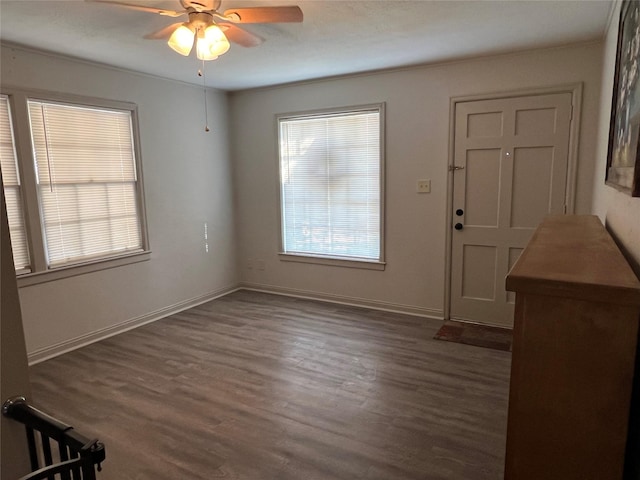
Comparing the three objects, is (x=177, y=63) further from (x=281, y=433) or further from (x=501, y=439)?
(x=501, y=439)

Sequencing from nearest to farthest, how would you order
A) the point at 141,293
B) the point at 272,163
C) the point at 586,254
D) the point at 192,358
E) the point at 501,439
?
the point at 586,254 < the point at 501,439 < the point at 192,358 < the point at 141,293 < the point at 272,163

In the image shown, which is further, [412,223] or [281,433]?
[412,223]

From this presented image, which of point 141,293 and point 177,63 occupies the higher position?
point 177,63

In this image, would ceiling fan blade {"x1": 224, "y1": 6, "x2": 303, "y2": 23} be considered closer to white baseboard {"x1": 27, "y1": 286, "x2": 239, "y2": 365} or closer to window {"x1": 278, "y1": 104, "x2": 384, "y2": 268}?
window {"x1": 278, "y1": 104, "x2": 384, "y2": 268}

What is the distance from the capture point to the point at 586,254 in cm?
124

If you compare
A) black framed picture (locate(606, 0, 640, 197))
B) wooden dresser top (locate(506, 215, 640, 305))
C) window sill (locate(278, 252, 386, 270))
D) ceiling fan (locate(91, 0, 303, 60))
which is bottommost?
window sill (locate(278, 252, 386, 270))

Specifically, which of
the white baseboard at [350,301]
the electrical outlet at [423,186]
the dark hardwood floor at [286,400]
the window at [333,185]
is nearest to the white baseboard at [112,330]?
the dark hardwood floor at [286,400]

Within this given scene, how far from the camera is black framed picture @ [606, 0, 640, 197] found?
4.22 ft

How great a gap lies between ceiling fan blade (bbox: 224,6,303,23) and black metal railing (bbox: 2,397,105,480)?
6.58 ft

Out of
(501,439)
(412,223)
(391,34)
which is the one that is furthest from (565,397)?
(412,223)

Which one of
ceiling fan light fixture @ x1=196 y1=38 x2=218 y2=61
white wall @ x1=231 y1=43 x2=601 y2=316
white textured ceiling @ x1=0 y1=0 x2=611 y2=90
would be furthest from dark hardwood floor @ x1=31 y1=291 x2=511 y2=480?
white textured ceiling @ x1=0 y1=0 x2=611 y2=90

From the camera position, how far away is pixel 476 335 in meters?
3.70

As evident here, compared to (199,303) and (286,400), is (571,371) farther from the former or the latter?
(199,303)

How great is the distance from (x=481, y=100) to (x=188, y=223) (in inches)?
129
